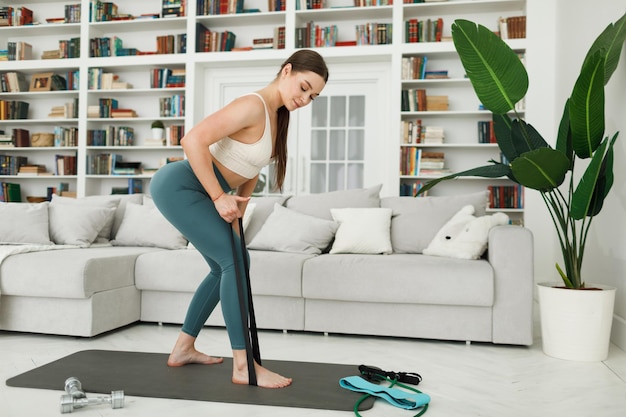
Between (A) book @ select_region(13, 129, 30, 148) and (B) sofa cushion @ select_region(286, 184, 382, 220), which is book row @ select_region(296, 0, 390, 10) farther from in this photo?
(A) book @ select_region(13, 129, 30, 148)

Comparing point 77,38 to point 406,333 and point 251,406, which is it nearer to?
point 406,333

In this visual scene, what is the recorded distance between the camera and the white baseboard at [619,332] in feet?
9.78

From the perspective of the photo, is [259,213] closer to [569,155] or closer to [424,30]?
[569,155]

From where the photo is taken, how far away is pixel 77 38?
238 inches

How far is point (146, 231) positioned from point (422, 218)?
192 cm

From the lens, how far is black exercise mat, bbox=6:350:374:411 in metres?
2.05

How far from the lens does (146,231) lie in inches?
157

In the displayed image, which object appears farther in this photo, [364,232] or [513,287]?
[364,232]

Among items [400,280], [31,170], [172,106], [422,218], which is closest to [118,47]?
[172,106]

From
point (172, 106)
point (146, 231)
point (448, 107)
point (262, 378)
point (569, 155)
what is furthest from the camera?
A: point (172, 106)

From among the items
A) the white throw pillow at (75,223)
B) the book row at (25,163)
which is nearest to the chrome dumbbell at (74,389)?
the white throw pillow at (75,223)

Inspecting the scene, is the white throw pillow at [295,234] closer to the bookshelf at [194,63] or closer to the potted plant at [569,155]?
the potted plant at [569,155]

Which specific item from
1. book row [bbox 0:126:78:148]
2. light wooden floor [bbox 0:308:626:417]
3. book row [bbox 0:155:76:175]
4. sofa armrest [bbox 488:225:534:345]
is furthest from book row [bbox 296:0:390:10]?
light wooden floor [bbox 0:308:626:417]

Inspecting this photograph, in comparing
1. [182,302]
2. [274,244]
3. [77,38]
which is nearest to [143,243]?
[182,302]
